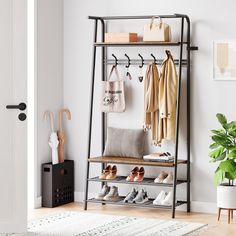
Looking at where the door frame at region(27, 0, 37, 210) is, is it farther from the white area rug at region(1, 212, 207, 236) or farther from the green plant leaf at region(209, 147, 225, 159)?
the green plant leaf at region(209, 147, 225, 159)

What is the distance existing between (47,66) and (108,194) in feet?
4.70

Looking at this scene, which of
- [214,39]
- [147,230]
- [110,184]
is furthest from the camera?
[110,184]

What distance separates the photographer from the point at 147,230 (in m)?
5.76

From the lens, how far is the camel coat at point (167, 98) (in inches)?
256

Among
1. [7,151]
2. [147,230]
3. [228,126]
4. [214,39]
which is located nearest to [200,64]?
[214,39]

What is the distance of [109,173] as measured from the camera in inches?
269

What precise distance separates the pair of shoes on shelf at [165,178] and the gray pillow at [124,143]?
0.95 feet

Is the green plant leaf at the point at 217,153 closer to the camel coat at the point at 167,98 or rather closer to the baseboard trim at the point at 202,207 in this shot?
the camel coat at the point at 167,98

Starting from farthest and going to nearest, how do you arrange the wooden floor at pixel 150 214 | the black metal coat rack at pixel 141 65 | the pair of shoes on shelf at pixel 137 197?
the pair of shoes on shelf at pixel 137 197 → the black metal coat rack at pixel 141 65 → the wooden floor at pixel 150 214

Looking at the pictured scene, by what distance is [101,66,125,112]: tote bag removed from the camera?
6.85 meters

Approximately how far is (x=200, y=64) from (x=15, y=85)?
2.03 meters

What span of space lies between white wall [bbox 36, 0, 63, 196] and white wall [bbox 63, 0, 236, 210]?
9 cm

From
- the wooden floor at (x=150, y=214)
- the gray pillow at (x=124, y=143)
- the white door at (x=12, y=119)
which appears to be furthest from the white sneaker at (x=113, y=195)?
the white door at (x=12, y=119)

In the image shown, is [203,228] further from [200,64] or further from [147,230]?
[200,64]
